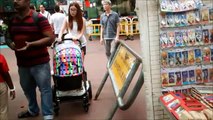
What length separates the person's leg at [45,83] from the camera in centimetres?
368

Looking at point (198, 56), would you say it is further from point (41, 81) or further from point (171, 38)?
point (41, 81)

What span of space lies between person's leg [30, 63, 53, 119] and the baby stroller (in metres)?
0.45

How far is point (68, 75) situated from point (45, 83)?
0.54 meters

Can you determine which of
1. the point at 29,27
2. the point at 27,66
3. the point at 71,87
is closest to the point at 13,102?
the point at 71,87

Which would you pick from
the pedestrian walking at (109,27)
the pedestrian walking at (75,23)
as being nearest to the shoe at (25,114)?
the pedestrian walking at (75,23)

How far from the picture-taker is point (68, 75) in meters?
4.23

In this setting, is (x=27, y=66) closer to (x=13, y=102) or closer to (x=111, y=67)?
(x=111, y=67)

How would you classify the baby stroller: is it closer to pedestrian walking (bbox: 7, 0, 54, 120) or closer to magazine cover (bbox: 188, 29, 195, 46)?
pedestrian walking (bbox: 7, 0, 54, 120)

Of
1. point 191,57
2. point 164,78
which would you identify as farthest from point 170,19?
point 164,78

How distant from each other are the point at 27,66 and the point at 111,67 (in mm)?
1078

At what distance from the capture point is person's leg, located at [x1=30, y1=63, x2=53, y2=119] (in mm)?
3680

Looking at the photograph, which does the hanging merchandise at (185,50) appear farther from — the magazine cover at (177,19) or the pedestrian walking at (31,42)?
the pedestrian walking at (31,42)

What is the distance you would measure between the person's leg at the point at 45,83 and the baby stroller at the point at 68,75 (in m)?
0.45

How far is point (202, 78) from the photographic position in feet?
8.73
